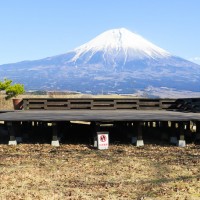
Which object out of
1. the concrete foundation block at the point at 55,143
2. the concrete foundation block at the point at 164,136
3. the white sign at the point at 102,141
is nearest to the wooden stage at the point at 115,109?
the concrete foundation block at the point at 164,136

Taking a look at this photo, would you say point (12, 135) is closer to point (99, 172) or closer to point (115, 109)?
point (115, 109)

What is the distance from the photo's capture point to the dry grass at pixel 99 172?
13.2 m

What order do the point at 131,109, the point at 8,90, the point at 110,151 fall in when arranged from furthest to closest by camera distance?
the point at 8,90 < the point at 131,109 < the point at 110,151

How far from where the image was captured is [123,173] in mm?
16000

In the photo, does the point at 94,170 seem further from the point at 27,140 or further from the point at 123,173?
the point at 27,140

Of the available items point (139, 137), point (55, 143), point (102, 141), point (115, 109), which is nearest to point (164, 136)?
point (139, 137)

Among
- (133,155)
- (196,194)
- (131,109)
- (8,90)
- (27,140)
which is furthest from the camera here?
(8,90)

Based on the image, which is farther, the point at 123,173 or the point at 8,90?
the point at 8,90

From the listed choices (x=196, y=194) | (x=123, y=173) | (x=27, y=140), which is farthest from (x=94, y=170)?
(x=27, y=140)

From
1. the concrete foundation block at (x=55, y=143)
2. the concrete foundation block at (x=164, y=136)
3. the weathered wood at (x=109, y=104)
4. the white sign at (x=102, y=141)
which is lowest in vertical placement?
the concrete foundation block at (x=164, y=136)

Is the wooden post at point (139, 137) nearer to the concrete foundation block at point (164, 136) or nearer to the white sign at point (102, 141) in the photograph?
the white sign at point (102, 141)

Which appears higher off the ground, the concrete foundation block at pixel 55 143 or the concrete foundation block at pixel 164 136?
the concrete foundation block at pixel 55 143

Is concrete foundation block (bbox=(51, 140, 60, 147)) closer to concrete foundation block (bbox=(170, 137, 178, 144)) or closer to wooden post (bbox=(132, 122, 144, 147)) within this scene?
wooden post (bbox=(132, 122, 144, 147))

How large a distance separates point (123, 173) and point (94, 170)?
4.00 feet
